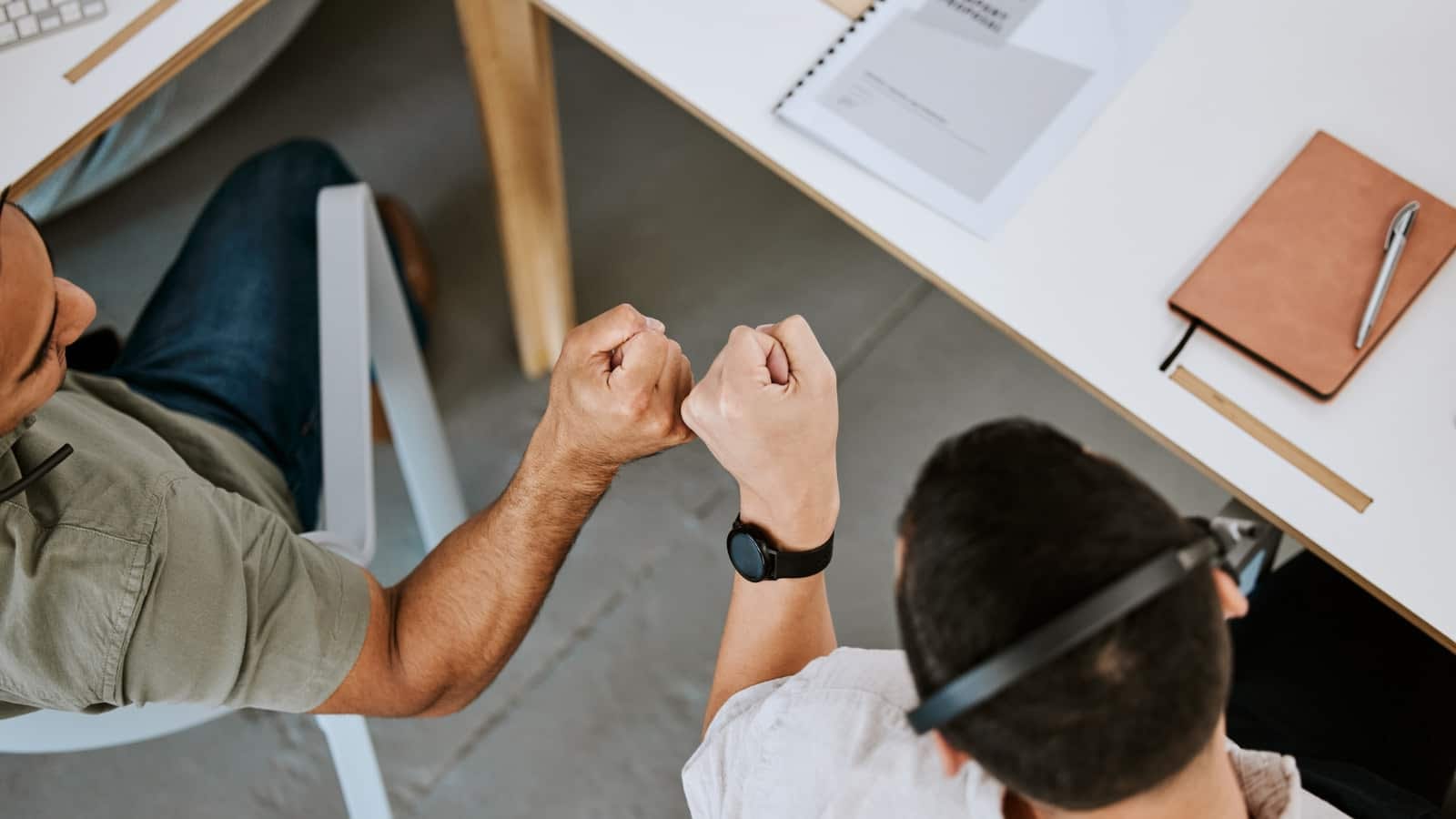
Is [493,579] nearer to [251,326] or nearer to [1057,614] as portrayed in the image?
[251,326]

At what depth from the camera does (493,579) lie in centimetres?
93

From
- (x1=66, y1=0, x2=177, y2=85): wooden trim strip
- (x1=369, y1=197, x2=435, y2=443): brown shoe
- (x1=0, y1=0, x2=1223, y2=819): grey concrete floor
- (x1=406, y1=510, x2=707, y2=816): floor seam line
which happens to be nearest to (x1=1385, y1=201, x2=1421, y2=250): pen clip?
(x1=0, y1=0, x2=1223, y2=819): grey concrete floor

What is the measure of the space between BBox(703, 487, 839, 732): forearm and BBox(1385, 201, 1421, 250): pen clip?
0.51 m

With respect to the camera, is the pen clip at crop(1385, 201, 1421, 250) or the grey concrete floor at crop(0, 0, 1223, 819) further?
the grey concrete floor at crop(0, 0, 1223, 819)

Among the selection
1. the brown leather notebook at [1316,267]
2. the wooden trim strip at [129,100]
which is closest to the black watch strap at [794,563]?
the brown leather notebook at [1316,267]

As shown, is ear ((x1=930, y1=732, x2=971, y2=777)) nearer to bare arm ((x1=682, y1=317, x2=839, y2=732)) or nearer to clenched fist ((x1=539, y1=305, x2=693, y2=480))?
bare arm ((x1=682, y1=317, x2=839, y2=732))

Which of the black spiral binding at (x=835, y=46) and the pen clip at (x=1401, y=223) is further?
the black spiral binding at (x=835, y=46)

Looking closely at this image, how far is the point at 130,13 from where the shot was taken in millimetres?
1077

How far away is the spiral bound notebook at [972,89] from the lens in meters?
0.99

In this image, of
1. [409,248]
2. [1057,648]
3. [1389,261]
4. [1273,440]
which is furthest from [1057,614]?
[409,248]

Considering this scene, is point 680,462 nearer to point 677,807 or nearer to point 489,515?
point 677,807

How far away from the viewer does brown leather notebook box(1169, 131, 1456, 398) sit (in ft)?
2.96

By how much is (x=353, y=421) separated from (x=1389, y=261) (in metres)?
0.91

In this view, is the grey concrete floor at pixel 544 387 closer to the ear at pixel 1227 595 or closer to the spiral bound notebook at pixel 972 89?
the spiral bound notebook at pixel 972 89
